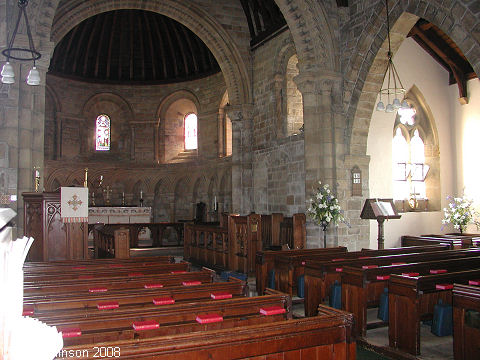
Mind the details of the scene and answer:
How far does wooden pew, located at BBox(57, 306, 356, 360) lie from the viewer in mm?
2268

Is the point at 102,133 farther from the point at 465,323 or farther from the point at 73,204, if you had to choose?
the point at 465,323

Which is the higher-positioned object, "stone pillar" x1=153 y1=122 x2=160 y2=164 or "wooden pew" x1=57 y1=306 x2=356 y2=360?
"stone pillar" x1=153 y1=122 x2=160 y2=164

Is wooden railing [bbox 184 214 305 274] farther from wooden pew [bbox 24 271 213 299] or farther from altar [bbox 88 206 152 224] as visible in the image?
altar [bbox 88 206 152 224]

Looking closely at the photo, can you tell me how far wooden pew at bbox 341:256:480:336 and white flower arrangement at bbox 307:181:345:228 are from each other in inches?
131

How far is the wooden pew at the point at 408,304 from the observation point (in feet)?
14.9

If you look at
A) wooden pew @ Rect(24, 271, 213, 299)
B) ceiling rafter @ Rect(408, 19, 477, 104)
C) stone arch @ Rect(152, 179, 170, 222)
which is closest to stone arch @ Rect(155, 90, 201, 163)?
stone arch @ Rect(152, 179, 170, 222)

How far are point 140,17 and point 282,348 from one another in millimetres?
17054

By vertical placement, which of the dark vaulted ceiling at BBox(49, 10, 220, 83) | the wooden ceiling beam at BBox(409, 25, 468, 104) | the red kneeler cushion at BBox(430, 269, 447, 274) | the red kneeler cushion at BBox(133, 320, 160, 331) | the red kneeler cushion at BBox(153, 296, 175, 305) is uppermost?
the dark vaulted ceiling at BBox(49, 10, 220, 83)

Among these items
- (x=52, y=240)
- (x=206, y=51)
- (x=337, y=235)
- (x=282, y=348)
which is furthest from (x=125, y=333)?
(x=206, y=51)

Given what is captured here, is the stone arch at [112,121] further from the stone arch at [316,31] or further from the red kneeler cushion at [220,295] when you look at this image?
the red kneeler cushion at [220,295]

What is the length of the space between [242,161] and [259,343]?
11.8 meters

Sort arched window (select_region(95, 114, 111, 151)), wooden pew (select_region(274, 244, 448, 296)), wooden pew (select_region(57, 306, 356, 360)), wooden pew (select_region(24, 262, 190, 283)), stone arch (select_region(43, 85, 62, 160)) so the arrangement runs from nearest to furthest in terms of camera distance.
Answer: wooden pew (select_region(57, 306, 356, 360)) → wooden pew (select_region(24, 262, 190, 283)) → wooden pew (select_region(274, 244, 448, 296)) → stone arch (select_region(43, 85, 62, 160)) → arched window (select_region(95, 114, 111, 151))

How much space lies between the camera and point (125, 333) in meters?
2.81

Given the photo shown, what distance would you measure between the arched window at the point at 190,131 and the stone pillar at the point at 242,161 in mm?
5193
